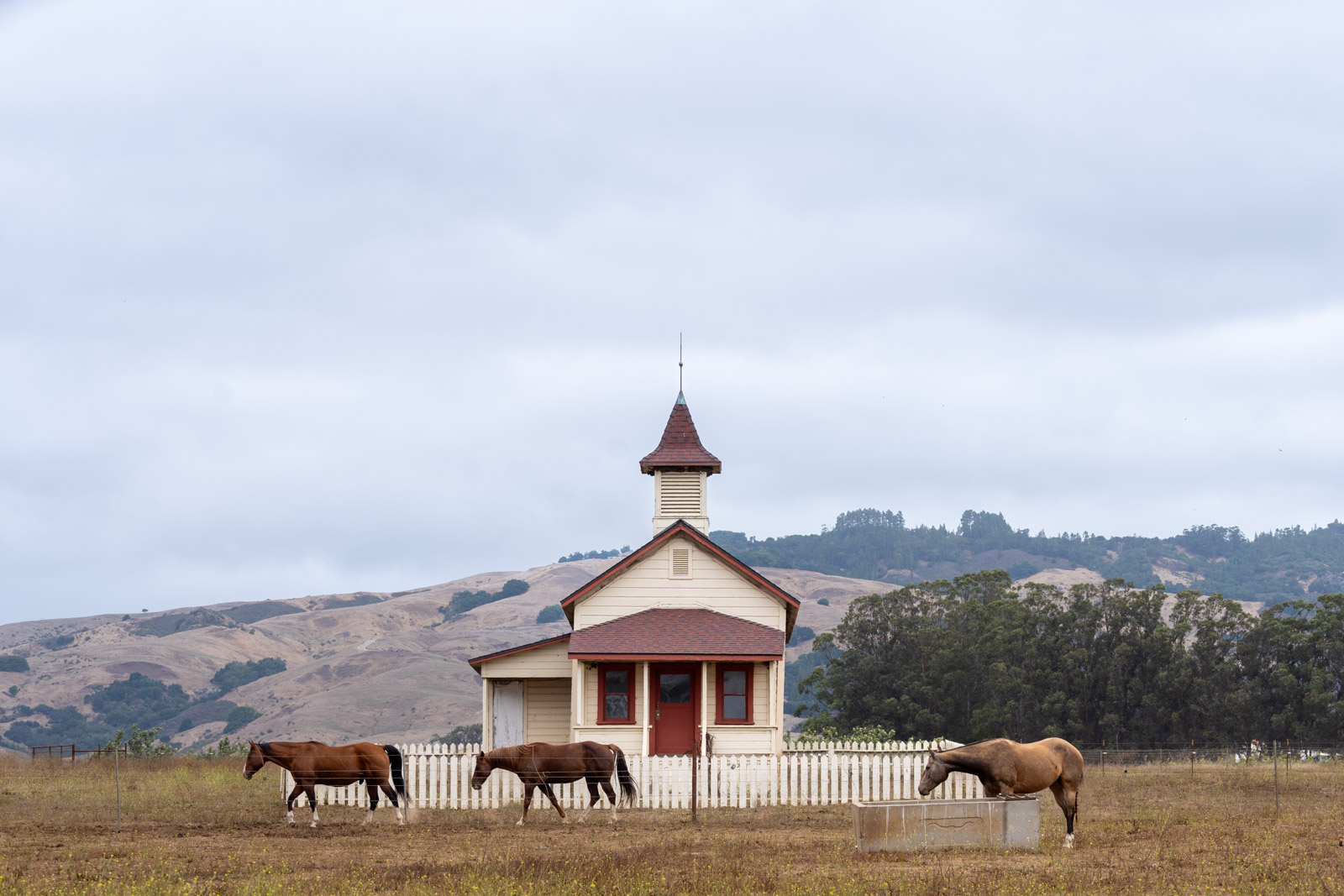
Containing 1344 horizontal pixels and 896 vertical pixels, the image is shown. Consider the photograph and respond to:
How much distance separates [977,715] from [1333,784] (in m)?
38.4

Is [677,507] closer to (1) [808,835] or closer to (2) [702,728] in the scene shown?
(2) [702,728]

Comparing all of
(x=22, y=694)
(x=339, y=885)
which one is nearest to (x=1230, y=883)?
(x=339, y=885)

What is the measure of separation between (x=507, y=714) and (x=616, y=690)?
12.0 feet

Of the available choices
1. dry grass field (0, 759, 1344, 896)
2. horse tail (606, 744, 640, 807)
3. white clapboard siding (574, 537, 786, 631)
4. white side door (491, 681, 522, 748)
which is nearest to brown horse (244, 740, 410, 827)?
dry grass field (0, 759, 1344, 896)

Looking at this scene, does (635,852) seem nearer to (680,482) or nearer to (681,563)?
(681,563)

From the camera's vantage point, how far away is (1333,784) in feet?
92.7

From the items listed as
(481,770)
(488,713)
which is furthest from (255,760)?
(488,713)

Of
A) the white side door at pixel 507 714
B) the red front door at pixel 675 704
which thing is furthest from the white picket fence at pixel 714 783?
the white side door at pixel 507 714

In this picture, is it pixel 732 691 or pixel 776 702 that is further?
pixel 732 691

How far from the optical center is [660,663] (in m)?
30.5

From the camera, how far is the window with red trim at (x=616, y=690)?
1196 inches

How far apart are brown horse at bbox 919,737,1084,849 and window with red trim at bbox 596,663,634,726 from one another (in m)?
12.7

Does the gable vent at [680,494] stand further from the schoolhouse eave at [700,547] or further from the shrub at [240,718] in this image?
the shrub at [240,718]

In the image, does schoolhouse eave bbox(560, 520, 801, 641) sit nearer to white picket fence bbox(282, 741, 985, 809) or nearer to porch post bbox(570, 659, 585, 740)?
porch post bbox(570, 659, 585, 740)
